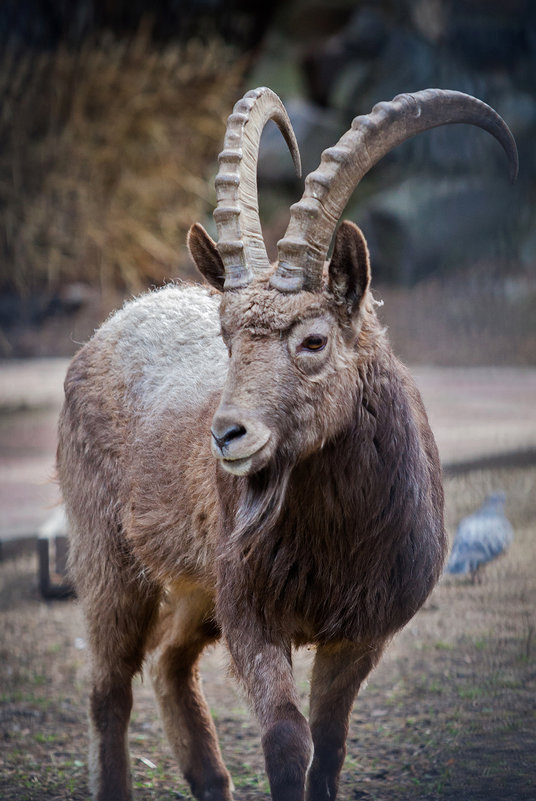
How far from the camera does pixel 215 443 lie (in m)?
2.71

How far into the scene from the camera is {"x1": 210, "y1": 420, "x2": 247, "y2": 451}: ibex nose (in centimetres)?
268

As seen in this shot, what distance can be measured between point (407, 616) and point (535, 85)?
24.8ft

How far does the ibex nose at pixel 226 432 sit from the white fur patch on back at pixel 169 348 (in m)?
0.95

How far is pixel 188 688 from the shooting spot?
411cm

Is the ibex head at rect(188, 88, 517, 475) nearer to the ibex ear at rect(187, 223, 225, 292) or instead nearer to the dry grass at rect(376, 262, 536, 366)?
the ibex ear at rect(187, 223, 225, 292)

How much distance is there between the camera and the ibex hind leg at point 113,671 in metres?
3.84

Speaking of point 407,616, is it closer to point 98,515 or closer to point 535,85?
point 98,515

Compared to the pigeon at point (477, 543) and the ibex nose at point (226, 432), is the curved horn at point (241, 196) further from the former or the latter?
the pigeon at point (477, 543)

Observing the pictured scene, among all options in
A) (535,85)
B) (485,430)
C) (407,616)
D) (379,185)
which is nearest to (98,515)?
(407,616)

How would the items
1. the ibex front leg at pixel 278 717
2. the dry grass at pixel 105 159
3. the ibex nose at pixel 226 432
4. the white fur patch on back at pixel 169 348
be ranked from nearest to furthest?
the ibex nose at pixel 226 432 < the ibex front leg at pixel 278 717 < the white fur patch on back at pixel 169 348 < the dry grass at pixel 105 159

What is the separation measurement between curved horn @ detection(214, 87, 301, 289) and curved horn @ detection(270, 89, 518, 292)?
0.55 ft

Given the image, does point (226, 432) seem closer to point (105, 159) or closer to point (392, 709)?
point (392, 709)

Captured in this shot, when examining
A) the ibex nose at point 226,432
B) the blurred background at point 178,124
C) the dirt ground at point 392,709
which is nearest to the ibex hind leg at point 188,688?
the dirt ground at point 392,709

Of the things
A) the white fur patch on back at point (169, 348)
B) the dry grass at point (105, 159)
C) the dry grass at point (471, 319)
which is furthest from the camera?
the dry grass at point (105, 159)
